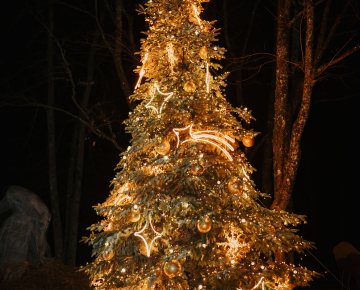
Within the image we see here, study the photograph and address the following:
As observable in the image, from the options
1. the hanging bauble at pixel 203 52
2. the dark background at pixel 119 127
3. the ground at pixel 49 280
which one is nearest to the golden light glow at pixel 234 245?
the hanging bauble at pixel 203 52

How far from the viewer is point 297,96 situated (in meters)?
7.43

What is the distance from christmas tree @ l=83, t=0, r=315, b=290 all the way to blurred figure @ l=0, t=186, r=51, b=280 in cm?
532

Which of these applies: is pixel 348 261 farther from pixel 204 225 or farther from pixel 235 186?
pixel 204 225

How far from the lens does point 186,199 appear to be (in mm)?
4207

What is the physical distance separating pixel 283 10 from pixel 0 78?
8.92 meters

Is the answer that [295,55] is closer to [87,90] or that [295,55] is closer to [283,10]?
[283,10]

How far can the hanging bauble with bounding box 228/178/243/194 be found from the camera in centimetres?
432

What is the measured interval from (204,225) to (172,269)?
0.61m

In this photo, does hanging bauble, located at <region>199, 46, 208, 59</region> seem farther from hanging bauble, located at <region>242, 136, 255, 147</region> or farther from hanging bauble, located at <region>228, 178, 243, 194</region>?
hanging bauble, located at <region>228, 178, 243, 194</region>

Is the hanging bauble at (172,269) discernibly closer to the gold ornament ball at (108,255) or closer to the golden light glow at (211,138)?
the gold ornament ball at (108,255)

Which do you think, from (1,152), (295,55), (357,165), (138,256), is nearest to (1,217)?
(1,152)

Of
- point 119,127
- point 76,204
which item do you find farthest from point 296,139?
point 119,127

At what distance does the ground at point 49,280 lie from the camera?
27.2 feet

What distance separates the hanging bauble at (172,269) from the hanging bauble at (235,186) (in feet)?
3.62
